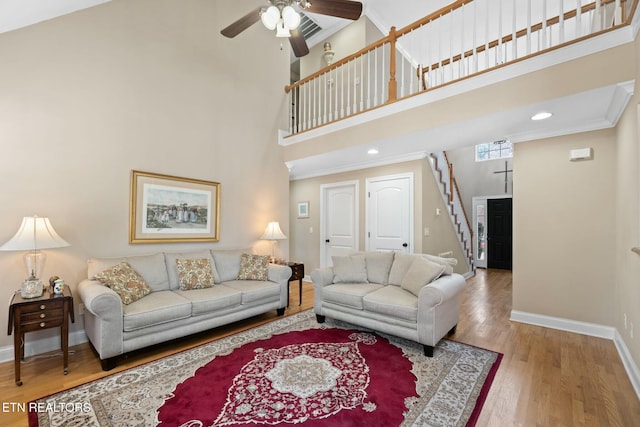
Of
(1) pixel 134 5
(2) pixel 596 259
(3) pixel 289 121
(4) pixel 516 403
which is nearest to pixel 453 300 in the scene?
(4) pixel 516 403

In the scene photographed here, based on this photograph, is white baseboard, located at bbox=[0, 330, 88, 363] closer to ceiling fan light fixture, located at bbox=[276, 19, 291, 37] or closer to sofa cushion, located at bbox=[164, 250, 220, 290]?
sofa cushion, located at bbox=[164, 250, 220, 290]

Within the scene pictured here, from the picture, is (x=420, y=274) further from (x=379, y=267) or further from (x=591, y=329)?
(x=591, y=329)

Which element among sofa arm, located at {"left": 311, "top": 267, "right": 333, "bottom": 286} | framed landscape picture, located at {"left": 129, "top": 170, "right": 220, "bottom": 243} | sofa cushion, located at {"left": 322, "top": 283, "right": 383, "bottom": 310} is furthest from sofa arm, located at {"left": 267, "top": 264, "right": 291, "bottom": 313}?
framed landscape picture, located at {"left": 129, "top": 170, "right": 220, "bottom": 243}

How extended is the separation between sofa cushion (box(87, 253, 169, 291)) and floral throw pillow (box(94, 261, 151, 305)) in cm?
11

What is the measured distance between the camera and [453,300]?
3023mm

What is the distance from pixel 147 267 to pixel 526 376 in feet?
12.3

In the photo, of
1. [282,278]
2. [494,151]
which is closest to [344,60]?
[282,278]

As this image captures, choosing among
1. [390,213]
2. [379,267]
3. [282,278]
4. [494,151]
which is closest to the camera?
[379,267]

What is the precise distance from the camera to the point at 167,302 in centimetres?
276

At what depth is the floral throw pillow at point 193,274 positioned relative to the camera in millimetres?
3256

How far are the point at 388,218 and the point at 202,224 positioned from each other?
3.06 meters

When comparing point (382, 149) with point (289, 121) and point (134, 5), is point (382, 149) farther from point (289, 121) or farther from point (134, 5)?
point (134, 5)

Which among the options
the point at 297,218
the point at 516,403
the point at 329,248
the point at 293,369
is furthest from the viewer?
the point at 297,218

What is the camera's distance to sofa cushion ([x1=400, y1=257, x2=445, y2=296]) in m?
2.93
